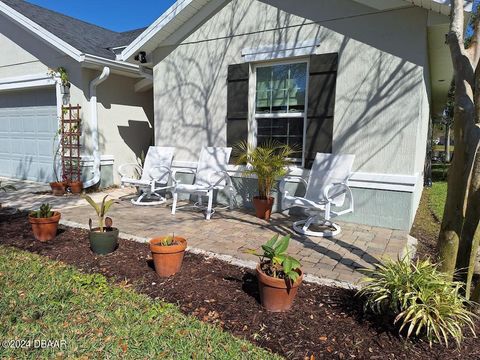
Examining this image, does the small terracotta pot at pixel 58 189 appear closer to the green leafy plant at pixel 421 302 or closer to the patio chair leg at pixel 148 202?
the patio chair leg at pixel 148 202

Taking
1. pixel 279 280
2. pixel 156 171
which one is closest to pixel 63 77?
pixel 156 171

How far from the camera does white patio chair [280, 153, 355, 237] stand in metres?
4.38

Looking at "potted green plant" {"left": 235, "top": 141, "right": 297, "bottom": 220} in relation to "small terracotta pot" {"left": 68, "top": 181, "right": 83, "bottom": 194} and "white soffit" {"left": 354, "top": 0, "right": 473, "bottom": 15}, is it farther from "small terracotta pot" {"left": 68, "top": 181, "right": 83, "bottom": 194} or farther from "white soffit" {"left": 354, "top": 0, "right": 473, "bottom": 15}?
"small terracotta pot" {"left": 68, "top": 181, "right": 83, "bottom": 194}

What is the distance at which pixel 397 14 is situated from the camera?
4.49 m

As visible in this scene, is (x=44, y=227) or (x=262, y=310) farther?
(x=44, y=227)

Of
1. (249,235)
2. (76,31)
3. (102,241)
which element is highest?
(76,31)

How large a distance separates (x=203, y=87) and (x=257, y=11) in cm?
162

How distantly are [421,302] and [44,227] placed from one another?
160 inches

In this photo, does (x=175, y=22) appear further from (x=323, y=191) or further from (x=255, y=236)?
(x=255, y=236)

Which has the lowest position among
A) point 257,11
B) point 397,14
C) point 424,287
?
point 424,287

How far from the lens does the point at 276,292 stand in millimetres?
2482

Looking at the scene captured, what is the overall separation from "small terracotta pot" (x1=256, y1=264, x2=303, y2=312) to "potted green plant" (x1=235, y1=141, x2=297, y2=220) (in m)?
2.64

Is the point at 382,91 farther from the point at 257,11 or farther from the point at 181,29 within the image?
the point at 181,29

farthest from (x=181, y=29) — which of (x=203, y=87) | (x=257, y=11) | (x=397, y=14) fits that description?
(x=397, y=14)
